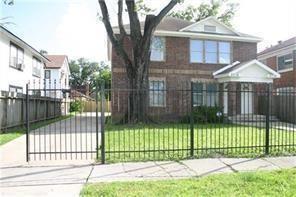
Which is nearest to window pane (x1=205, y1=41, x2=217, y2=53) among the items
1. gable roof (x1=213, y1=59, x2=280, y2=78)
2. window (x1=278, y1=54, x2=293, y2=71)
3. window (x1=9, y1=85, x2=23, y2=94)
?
gable roof (x1=213, y1=59, x2=280, y2=78)

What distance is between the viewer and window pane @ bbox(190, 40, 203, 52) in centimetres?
2480

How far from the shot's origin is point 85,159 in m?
9.55

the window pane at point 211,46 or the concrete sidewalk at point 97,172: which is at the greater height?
the window pane at point 211,46

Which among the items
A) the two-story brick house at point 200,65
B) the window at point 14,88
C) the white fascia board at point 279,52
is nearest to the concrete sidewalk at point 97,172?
the two-story brick house at point 200,65

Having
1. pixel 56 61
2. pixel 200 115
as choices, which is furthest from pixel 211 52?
pixel 56 61

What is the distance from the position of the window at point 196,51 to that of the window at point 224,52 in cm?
141

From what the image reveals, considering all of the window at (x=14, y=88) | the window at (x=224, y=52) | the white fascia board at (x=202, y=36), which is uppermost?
the white fascia board at (x=202, y=36)

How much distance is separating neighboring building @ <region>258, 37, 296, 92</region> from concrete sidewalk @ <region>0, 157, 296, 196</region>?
17417mm

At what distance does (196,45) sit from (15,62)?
12085 millimetres

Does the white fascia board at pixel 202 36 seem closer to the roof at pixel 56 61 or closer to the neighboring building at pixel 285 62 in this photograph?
the neighboring building at pixel 285 62

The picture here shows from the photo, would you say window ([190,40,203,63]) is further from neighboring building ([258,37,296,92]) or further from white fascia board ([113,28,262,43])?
neighboring building ([258,37,296,92])

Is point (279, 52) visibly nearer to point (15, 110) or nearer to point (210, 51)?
point (210, 51)

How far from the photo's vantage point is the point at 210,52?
25.1 m

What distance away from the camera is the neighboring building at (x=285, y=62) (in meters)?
25.6
